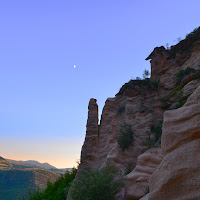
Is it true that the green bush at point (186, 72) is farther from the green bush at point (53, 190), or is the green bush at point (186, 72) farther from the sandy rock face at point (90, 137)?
the green bush at point (53, 190)

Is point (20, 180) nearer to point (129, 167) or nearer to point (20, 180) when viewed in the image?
point (20, 180)

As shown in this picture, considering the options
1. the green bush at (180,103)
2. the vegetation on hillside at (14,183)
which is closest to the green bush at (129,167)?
the green bush at (180,103)

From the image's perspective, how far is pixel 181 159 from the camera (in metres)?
4.37

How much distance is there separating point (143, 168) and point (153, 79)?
318 inches

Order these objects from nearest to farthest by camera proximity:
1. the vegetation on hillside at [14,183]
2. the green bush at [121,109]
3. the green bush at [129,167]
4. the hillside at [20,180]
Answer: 1. the green bush at [129,167]
2. the green bush at [121,109]
3. the vegetation on hillside at [14,183]
4. the hillside at [20,180]

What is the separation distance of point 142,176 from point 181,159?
200 inches

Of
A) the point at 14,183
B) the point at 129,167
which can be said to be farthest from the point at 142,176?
the point at 14,183

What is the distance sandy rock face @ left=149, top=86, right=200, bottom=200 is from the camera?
162 inches

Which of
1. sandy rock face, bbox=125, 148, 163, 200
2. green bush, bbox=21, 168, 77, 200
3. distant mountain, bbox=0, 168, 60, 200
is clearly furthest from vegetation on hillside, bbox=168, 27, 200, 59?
distant mountain, bbox=0, 168, 60, 200

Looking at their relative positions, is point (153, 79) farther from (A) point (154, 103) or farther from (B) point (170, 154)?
(B) point (170, 154)

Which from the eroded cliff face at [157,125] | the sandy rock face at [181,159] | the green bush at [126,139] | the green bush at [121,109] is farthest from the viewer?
the green bush at [121,109]

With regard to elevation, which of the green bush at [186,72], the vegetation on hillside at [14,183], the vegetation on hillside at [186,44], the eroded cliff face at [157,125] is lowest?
the vegetation on hillside at [14,183]

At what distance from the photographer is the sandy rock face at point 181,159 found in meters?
4.12

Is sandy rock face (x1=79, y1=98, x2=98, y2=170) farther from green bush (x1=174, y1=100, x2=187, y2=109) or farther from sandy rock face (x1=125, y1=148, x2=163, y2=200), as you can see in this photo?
green bush (x1=174, y1=100, x2=187, y2=109)
